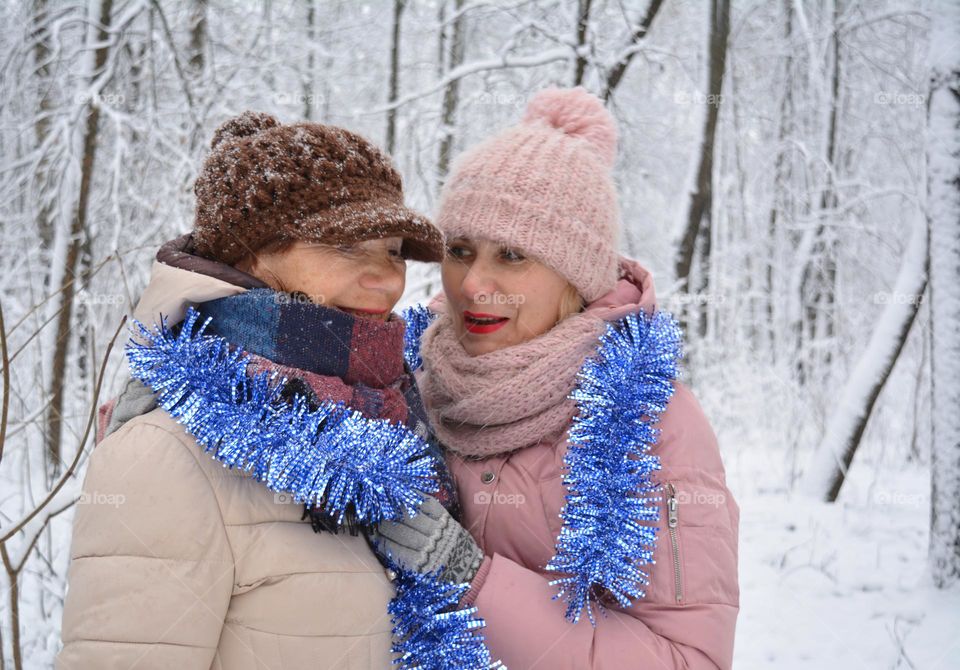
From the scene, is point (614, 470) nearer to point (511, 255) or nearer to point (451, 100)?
point (511, 255)

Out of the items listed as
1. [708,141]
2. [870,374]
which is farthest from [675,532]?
[870,374]

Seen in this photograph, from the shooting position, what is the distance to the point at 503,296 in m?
2.02

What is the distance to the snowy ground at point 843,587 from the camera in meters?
3.26

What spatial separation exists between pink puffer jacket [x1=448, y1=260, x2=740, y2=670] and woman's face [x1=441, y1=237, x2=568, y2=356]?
43cm

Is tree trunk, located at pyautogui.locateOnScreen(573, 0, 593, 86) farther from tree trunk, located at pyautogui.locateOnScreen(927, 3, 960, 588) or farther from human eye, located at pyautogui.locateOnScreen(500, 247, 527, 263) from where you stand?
human eye, located at pyautogui.locateOnScreen(500, 247, 527, 263)

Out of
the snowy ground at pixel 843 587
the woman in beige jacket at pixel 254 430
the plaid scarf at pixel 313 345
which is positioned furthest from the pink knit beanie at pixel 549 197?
the snowy ground at pixel 843 587

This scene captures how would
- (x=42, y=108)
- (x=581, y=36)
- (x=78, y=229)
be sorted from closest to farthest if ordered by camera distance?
1. (x=78, y=229)
2. (x=581, y=36)
3. (x=42, y=108)

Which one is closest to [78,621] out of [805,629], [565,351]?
[565,351]

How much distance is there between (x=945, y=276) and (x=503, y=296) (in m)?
→ 3.25

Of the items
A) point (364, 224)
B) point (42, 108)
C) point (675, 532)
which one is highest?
point (42, 108)

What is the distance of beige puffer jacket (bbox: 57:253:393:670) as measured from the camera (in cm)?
121

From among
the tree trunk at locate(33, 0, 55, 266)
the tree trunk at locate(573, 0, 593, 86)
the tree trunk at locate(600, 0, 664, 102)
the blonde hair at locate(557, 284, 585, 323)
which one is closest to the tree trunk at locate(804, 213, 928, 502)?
the tree trunk at locate(600, 0, 664, 102)

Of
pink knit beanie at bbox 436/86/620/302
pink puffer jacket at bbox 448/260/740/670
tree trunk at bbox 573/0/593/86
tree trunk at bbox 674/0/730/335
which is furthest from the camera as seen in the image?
tree trunk at bbox 674/0/730/335

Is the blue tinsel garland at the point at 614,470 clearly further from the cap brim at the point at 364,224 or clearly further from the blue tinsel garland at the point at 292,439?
the cap brim at the point at 364,224
